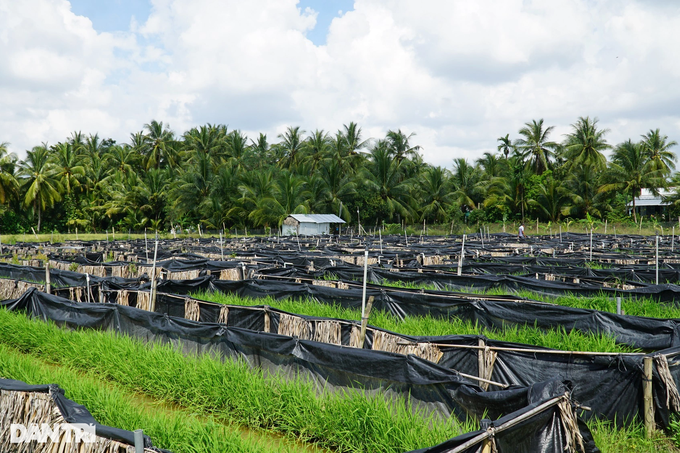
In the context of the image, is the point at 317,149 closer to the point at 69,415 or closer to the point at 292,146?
the point at 292,146

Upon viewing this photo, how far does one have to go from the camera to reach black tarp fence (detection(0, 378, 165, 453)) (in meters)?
4.16

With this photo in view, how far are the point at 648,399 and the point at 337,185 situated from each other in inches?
1855

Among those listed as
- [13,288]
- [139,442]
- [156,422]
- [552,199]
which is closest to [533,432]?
[139,442]

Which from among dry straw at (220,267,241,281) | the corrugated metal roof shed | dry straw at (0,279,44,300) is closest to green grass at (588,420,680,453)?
dry straw at (220,267,241,281)

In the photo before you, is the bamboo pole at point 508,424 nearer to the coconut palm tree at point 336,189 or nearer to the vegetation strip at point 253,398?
the vegetation strip at point 253,398

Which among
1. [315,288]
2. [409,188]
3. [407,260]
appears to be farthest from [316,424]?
[409,188]

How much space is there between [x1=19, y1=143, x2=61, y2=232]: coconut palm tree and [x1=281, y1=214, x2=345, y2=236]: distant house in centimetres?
2250

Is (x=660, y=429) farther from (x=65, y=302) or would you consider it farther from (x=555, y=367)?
(x=65, y=302)

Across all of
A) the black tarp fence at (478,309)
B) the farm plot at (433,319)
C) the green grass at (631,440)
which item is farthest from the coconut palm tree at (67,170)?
the green grass at (631,440)

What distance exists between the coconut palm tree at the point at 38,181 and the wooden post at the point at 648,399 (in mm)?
53175

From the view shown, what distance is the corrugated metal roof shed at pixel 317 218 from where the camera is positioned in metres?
45.1

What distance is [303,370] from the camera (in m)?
7.01

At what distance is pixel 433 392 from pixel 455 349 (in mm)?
1410

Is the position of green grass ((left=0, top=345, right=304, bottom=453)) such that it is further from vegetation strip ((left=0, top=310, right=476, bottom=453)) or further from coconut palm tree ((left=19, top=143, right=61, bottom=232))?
coconut palm tree ((left=19, top=143, right=61, bottom=232))
